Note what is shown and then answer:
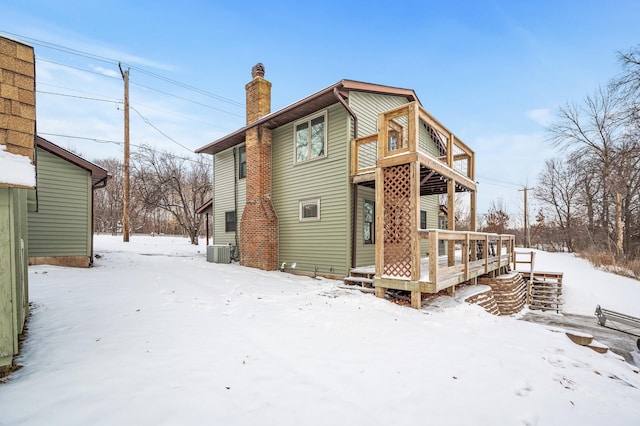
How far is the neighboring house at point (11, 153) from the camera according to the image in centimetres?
283

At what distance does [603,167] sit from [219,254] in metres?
23.4

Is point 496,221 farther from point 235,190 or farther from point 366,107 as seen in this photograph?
point 235,190

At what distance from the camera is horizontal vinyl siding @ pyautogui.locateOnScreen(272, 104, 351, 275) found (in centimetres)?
898

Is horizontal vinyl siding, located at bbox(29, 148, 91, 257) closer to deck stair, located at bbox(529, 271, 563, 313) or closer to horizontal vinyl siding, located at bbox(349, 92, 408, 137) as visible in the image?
horizontal vinyl siding, located at bbox(349, 92, 408, 137)

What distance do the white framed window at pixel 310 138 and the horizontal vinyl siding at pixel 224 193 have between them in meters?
3.38

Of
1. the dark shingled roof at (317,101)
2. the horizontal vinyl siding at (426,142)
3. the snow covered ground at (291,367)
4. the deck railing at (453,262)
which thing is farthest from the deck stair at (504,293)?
the dark shingled roof at (317,101)

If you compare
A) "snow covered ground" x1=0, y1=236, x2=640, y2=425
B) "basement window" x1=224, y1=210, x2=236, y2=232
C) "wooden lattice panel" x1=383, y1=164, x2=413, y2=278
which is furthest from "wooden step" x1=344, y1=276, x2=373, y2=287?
"basement window" x1=224, y1=210, x2=236, y2=232

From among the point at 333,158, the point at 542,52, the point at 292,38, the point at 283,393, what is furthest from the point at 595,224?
the point at 283,393

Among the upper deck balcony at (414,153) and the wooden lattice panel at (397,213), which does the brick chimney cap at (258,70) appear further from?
the wooden lattice panel at (397,213)

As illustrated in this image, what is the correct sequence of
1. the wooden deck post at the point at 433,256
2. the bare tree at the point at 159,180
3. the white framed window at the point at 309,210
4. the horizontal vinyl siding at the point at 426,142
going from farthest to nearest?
the bare tree at the point at 159,180
the horizontal vinyl siding at the point at 426,142
the white framed window at the point at 309,210
the wooden deck post at the point at 433,256

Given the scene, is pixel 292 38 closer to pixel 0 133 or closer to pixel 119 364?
pixel 0 133

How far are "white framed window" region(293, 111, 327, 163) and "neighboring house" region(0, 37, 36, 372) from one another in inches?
284

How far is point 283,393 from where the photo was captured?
2764 millimetres

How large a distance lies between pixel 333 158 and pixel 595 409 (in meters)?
7.74
